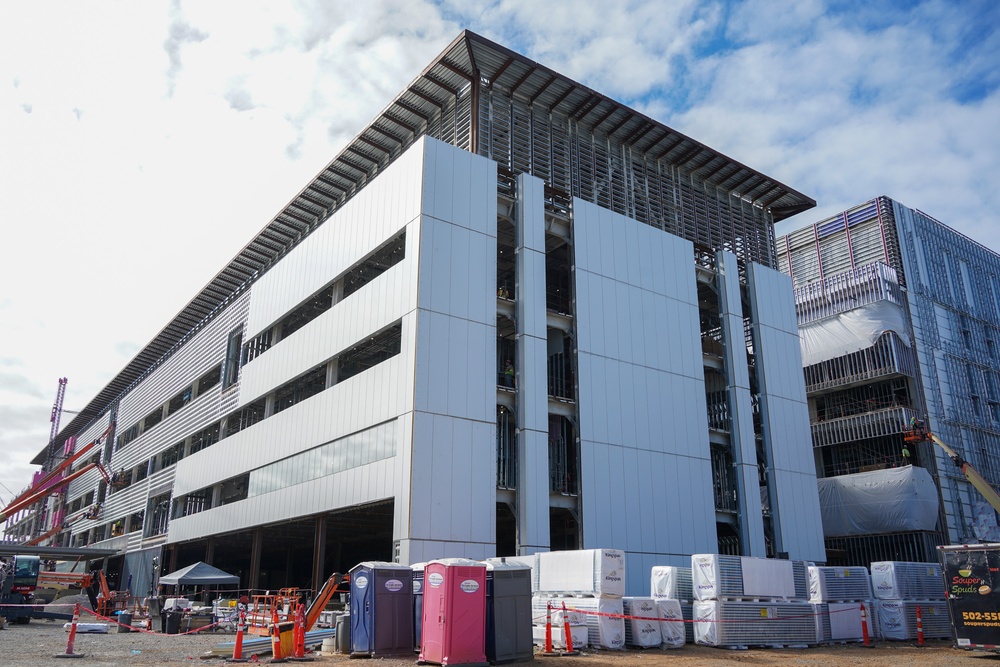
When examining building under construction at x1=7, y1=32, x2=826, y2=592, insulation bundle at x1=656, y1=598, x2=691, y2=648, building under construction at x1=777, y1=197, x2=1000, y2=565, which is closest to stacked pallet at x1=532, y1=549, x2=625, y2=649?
insulation bundle at x1=656, y1=598, x2=691, y2=648

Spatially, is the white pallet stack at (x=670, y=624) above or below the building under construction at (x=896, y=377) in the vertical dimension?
below

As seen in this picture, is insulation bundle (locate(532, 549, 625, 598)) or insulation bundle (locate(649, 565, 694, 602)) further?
insulation bundle (locate(649, 565, 694, 602))

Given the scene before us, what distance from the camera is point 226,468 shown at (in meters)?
41.4

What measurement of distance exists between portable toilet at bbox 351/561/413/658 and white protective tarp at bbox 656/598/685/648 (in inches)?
286

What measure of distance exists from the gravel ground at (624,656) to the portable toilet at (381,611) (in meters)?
0.43

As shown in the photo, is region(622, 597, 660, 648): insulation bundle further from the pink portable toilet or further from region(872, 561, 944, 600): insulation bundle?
region(872, 561, 944, 600): insulation bundle

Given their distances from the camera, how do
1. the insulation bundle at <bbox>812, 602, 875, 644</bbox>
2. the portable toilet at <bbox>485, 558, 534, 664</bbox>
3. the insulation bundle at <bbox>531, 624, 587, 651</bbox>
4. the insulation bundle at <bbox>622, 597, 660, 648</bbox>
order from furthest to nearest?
the insulation bundle at <bbox>812, 602, 875, 644</bbox>
the insulation bundle at <bbox>622, 597, 660, 648</bbox>
the insulation bundle at <bbox>531, 624, 587, 651</bbox>
the portable toilet at <bbox>485, 558, 534, 664</bbox>

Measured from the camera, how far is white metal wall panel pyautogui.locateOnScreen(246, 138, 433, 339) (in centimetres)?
2988

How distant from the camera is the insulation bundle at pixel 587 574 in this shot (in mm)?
20984

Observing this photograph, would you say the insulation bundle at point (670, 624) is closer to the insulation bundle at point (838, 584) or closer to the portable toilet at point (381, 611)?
the insulation bundle at point (838, 584)

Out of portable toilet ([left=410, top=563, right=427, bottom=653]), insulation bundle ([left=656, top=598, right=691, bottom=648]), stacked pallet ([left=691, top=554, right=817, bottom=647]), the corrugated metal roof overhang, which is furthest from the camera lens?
the corrugated metal roof overhang

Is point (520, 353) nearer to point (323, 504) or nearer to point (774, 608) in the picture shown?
point (323, 504)

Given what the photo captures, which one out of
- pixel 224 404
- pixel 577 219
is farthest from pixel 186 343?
pixel 577 219

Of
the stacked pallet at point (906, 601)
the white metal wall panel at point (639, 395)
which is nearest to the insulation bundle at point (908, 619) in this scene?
the stacked pallet at point (906, 601)
